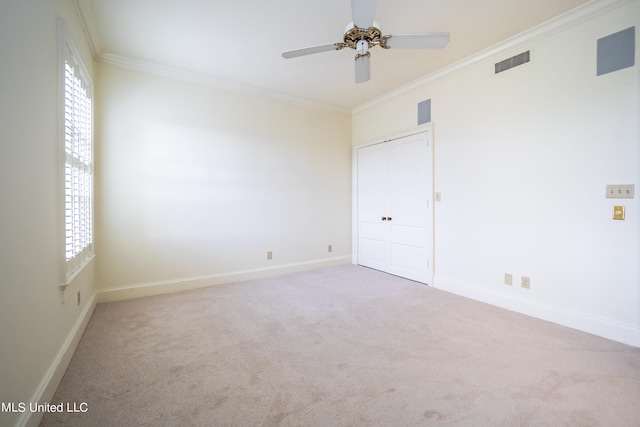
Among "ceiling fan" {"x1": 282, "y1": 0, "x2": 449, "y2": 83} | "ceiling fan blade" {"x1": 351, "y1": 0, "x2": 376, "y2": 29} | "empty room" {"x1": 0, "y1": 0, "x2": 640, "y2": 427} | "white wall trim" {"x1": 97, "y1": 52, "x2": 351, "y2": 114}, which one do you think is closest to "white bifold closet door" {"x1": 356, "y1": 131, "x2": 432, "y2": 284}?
"empty room" {"x1": 0, "y1": 0, "x2": 640, "y2": 427}

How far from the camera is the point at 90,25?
2.71 meters

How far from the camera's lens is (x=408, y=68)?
144 inches

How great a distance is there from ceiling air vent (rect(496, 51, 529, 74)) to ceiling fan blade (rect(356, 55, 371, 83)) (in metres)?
1.65

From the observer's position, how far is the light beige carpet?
1.57 meters

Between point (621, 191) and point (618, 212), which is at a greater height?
point (621, 191)

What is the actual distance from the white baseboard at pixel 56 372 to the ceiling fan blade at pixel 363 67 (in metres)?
3.09

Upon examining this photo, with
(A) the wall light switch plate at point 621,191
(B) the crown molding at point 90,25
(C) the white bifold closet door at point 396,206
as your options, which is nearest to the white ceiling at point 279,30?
(B) the crown molding at point 90,25

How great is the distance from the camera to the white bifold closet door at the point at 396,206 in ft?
13.3

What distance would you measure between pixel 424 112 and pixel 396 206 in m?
1.43

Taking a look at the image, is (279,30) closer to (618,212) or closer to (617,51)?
(617,51)

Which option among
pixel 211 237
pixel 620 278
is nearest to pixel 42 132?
pixel 211 237

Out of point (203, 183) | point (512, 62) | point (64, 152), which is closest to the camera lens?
point (64, 152)

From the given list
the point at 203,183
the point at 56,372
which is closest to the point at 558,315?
the point at 56,372

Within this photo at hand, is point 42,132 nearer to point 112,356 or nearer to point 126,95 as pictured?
point 112,356
